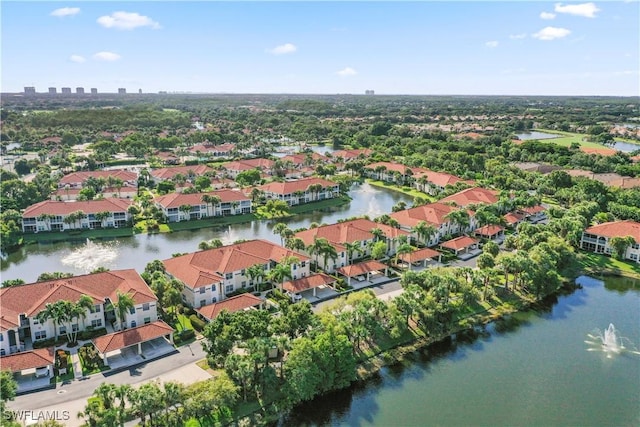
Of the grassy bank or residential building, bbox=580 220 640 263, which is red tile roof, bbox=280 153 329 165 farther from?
residential building, bbox=580 220 640 263

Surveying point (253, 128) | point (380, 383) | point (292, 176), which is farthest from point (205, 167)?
point (253, 128)

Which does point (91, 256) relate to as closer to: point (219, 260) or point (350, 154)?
point (219, 260)

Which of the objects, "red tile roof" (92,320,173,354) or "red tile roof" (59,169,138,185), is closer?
"red tile roof" (92,320,173,354)

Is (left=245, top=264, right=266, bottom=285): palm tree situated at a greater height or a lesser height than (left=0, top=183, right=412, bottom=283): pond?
greater

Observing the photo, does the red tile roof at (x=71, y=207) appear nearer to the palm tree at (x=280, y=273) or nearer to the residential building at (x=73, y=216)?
the residential building at (x=73, y=216)

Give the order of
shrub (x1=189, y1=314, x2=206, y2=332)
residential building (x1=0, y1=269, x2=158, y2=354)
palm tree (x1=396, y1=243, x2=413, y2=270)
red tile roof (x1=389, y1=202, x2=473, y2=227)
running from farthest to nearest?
red tile roof (x1=389, y1=202, x2=473, y2=227)
palm tree (x1=396, y1=243, x2=413, y2=270)
shrub (x1=189, y1=314, x2=206, y2=332)
residential building (x1=0, y1=269, x2=158, y2=354)

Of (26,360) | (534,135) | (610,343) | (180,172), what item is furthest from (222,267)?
(534,135)

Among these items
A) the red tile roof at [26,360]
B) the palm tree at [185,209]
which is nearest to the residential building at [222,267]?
the red tile roof at [26,360]

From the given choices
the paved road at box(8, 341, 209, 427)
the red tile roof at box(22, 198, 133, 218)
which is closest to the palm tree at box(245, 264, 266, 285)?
the paved road at box(8, 341, 209, 427)
